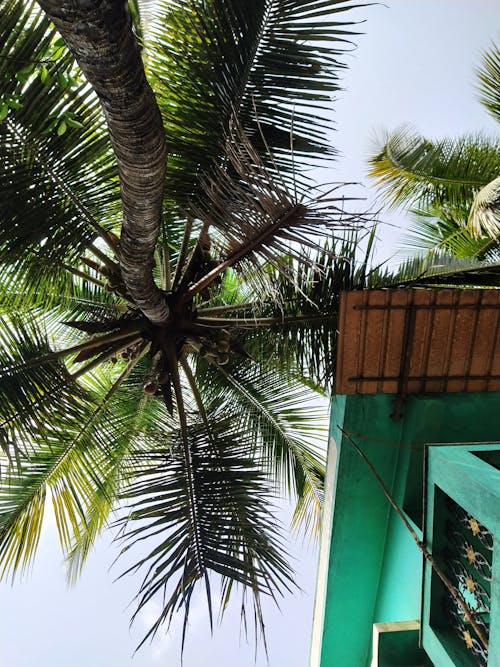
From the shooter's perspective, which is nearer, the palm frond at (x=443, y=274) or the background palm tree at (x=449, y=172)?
the palm frond at (x=443, y=274)

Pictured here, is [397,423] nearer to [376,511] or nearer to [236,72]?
[376,511]

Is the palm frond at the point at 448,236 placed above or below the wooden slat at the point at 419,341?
above

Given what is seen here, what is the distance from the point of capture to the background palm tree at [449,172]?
20.5ft

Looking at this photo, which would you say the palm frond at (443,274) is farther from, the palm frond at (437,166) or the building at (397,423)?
the palm frond at (437,166)

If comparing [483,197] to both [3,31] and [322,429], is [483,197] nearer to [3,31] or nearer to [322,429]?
[322,429]

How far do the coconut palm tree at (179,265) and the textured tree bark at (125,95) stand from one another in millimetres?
31

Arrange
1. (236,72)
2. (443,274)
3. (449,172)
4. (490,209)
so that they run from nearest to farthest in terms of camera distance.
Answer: (236,72)
(443,274)
(490,209)
(449,172)

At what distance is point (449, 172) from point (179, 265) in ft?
12.1

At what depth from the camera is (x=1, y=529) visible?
438 centimetres

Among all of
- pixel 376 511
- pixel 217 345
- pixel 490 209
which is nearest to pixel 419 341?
pixel 376 511

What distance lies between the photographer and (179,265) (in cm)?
471

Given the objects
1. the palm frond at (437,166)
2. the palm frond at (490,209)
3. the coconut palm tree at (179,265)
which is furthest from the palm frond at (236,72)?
the palm frond at (437,166)

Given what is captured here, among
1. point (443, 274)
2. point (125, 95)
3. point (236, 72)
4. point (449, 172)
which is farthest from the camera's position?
point (449, 172)

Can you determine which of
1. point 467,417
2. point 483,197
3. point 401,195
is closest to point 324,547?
point 467,417
